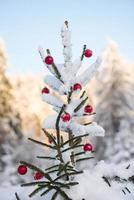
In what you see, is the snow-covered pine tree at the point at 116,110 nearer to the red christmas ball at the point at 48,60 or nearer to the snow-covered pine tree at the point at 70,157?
the snow-covered pine tree at the point at 70,157

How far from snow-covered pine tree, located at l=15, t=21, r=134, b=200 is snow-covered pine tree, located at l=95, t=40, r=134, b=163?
26291 millimetres

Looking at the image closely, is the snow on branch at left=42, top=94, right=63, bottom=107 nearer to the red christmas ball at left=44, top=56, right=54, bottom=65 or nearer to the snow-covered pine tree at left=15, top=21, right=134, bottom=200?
the snow-covered pine tree at left=15, top=21, right=134, bottom=200

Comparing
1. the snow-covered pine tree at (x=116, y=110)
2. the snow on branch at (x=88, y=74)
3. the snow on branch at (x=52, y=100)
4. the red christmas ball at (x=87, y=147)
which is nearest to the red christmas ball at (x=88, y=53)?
the snow on branch at (x=88, y=74)

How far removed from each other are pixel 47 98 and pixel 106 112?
93.8ft

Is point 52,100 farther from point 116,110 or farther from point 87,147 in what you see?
point 116,110

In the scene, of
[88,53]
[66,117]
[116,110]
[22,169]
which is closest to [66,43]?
[88,53]

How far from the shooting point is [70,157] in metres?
3.18

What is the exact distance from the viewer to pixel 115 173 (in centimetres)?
306

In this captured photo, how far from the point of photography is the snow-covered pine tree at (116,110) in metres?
30.0

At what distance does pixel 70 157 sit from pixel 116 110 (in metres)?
28.3

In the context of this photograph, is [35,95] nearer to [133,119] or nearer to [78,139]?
[133,119]

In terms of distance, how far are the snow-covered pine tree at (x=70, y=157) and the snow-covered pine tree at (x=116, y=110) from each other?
1035 inches

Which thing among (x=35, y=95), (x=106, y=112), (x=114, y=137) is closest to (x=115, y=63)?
(x=106, y=112)

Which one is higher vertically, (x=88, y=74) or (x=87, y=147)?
(x=88, y=74)
